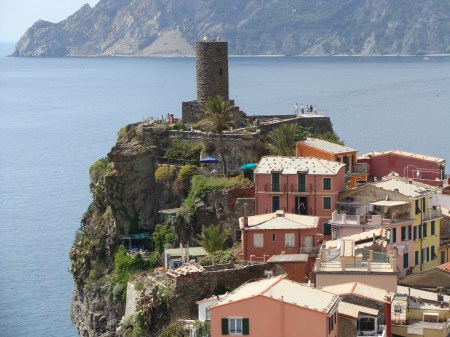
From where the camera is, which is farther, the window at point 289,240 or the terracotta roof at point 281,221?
the terracotta roof at point 281,221

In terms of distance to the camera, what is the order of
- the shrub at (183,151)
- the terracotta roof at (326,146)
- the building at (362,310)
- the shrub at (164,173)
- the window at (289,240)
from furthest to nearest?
1. the shrub at (183,151)
2. the shrub at (164,173)
3. the terracotta roof at (326,146)
4. the window at (289,240)
5. the building at (362,310)

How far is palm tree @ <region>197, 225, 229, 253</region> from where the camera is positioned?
4688cm

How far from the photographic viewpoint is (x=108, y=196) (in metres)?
57.2

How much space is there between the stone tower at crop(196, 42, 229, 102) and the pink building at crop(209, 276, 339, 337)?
3293 cm

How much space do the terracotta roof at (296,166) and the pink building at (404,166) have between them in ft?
31.5

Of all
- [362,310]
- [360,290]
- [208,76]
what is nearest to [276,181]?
[360,290]

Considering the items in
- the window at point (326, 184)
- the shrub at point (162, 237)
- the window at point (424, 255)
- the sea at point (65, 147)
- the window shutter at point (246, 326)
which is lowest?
the sea at point (65, 147)

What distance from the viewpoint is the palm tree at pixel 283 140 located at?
56088 millimetres

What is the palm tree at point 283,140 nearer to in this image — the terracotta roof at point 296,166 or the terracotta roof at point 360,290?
the terracotta roof at point 296,166

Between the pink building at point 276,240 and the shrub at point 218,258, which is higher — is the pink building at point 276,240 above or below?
above

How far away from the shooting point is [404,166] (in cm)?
5991

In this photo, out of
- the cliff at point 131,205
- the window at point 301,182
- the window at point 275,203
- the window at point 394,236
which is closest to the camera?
the window at point 394,236

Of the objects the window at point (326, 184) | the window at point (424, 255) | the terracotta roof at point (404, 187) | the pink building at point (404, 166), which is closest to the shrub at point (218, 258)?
the window at point (326, 184)

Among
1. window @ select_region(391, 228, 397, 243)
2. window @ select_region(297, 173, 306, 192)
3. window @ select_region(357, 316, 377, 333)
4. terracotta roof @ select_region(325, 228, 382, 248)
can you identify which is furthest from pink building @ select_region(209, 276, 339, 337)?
window @ select_region(297, 173, 306, 192)
